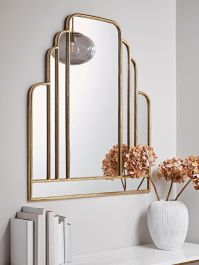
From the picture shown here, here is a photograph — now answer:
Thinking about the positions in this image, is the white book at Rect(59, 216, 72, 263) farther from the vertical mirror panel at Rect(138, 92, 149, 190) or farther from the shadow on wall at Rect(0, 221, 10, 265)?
the vertical mirror panel at Rect(138, 92, 149, 190)

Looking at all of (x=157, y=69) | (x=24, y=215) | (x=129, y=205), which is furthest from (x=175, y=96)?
(x=24, y=215)

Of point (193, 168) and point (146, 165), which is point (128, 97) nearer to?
point (146, 165)

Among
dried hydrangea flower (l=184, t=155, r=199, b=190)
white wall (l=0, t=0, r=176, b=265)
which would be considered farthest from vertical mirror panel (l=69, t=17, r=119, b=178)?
dried hydrangea flower (l=184, t=155, r=199, b=190)

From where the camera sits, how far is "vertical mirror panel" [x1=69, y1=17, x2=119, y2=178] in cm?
262

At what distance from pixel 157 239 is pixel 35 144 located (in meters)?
Answer: 0.81

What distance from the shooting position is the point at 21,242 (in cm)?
227

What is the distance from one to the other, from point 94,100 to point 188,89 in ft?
2.07

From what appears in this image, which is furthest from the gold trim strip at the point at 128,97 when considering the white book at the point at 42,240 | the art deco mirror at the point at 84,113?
the white book at the point at 42,240

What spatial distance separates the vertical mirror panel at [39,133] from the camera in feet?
8.11

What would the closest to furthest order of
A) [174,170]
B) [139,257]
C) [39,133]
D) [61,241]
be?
[61,241] < [39,133] < [139,257] < [174,170]

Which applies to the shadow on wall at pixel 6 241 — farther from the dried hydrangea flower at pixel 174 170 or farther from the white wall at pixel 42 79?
the dried hydrangea flower at pixel 174 170

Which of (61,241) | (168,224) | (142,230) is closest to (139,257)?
(168,224)

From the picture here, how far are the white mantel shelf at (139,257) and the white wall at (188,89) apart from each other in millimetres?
A: 289

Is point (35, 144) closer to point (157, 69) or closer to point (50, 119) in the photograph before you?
point (50, 119)
